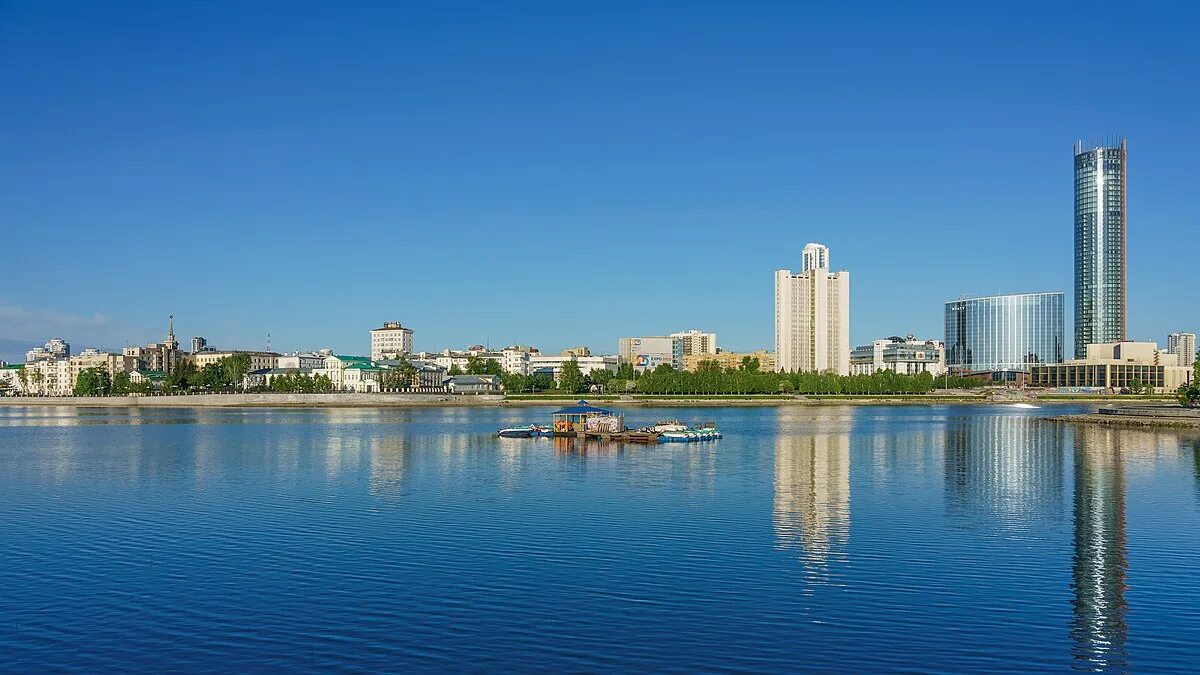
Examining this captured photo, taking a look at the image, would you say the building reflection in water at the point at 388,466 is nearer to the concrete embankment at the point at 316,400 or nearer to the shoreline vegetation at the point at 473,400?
the shoreline vegetation at the point at 473,400

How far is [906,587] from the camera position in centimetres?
1956

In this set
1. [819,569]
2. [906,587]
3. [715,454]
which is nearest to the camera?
[906,587]

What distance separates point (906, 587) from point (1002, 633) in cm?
308

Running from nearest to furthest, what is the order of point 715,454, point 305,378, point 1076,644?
point 1076,644 → point 715,454 → point 305,378

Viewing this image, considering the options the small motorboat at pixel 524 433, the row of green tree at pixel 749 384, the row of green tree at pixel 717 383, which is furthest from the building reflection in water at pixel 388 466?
the row of green tree at pixel 749 384

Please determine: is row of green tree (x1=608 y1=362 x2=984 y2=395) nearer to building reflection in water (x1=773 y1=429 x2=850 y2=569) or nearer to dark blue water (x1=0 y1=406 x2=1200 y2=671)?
building reflection in water (x1=773 y1=429 x2=850 y2=569)

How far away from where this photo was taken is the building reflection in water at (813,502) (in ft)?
78.4

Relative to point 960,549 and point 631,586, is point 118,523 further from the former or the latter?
point 960,549

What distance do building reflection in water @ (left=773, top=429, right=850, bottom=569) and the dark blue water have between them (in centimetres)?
16

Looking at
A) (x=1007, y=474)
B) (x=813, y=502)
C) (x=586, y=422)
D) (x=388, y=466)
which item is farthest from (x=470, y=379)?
(x=813, y=502)

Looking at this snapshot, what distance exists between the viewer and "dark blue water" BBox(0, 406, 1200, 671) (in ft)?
52.0

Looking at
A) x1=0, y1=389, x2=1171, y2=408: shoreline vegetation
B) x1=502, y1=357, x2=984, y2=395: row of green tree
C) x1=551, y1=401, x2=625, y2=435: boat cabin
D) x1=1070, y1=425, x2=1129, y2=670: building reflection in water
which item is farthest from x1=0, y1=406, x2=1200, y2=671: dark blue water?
x1=502, y1=357, x2=984, y2=395: row of green tree

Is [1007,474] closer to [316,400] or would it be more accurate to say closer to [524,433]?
[524,433]

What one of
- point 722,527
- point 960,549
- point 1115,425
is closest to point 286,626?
point 722,527
